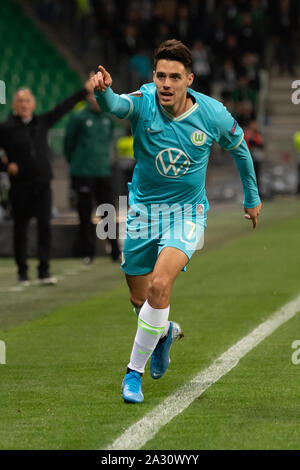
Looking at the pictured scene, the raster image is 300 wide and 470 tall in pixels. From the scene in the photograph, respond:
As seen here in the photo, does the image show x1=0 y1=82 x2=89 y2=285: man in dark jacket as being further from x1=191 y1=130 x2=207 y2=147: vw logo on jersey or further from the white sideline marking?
x1=191 y1=130 x2=207 y2=147: vw logo on jersey

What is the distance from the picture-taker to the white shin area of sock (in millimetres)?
6203

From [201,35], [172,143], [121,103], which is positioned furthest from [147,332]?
[201,35]

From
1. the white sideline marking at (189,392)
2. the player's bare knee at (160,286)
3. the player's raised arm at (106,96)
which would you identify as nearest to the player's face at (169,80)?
the player's raised arm at (106,96)

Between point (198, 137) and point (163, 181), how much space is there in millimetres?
322

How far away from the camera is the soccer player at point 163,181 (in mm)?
6227

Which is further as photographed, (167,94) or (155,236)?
(155,236)

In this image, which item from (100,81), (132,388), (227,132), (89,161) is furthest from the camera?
(89,161)

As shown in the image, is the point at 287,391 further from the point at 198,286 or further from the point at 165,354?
the point at 198,286

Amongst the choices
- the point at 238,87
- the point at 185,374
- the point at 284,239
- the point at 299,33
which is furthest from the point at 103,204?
the point at 299,33

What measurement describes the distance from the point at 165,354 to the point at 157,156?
1.18 m

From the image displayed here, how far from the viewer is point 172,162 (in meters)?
6.48

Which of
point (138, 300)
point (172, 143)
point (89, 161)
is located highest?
point (172, 143)

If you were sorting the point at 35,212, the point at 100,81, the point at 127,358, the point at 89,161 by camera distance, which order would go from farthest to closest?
the point at 89,161
the point at 35,212
the point at 127,358
the point at 100,81

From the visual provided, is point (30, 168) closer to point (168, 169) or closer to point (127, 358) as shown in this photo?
point (127, 358)
